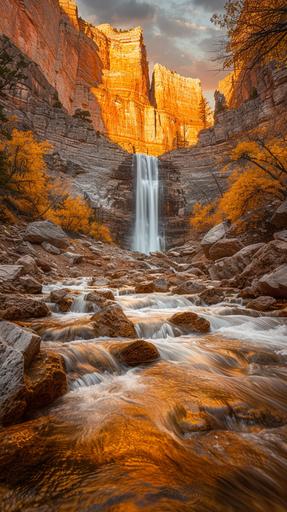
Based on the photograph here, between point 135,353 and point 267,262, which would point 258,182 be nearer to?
point 267,262

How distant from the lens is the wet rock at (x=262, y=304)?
6934mm

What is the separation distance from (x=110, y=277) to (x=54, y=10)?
63959 millimetres

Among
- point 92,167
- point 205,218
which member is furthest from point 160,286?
point 92,167

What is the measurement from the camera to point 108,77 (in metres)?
65.0

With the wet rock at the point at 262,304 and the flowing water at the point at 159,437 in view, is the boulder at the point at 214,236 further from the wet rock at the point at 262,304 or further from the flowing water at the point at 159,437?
the flowing water at the point at 159,437

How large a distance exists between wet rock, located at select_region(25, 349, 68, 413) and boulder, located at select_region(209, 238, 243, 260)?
41.4ft

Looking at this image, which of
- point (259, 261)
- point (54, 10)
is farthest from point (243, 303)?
point (54, 10)

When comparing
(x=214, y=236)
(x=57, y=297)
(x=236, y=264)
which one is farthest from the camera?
(x=214, y=236)

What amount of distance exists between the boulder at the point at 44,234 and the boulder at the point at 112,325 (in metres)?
9.80

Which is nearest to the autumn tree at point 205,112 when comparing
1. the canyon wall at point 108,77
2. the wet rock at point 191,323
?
the canyon wall at point 108,77

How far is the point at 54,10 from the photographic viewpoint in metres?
52.2

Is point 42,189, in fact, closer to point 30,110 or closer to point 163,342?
point 163,342

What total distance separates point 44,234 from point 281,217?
11.6 m

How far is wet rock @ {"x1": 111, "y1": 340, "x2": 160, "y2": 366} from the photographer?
3.72 meters
